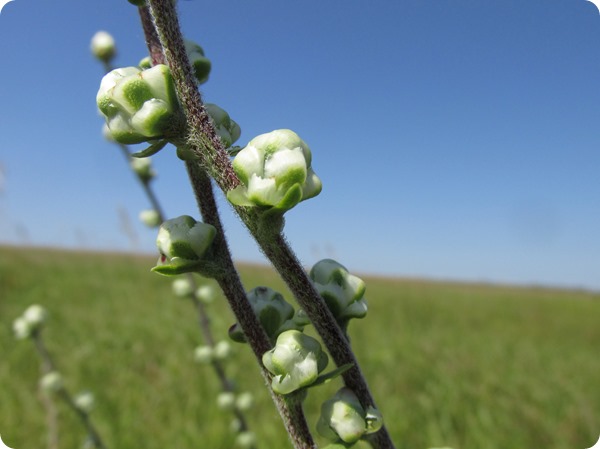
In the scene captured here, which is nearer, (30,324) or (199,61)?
(199,61)

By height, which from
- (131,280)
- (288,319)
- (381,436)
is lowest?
(381,436)

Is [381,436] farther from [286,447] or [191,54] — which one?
[286,447]

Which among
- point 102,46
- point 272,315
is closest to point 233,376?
point 102,46

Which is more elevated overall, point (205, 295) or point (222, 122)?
point (222, 122)

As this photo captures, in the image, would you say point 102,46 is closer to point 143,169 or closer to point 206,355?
point 143,169

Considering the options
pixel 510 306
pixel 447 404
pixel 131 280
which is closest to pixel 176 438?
pixel 447 404

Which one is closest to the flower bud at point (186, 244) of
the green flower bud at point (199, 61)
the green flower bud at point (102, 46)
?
the green flower bud at point (199, 61)

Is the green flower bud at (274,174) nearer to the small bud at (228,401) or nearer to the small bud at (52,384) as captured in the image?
the small bud at (228,401)
